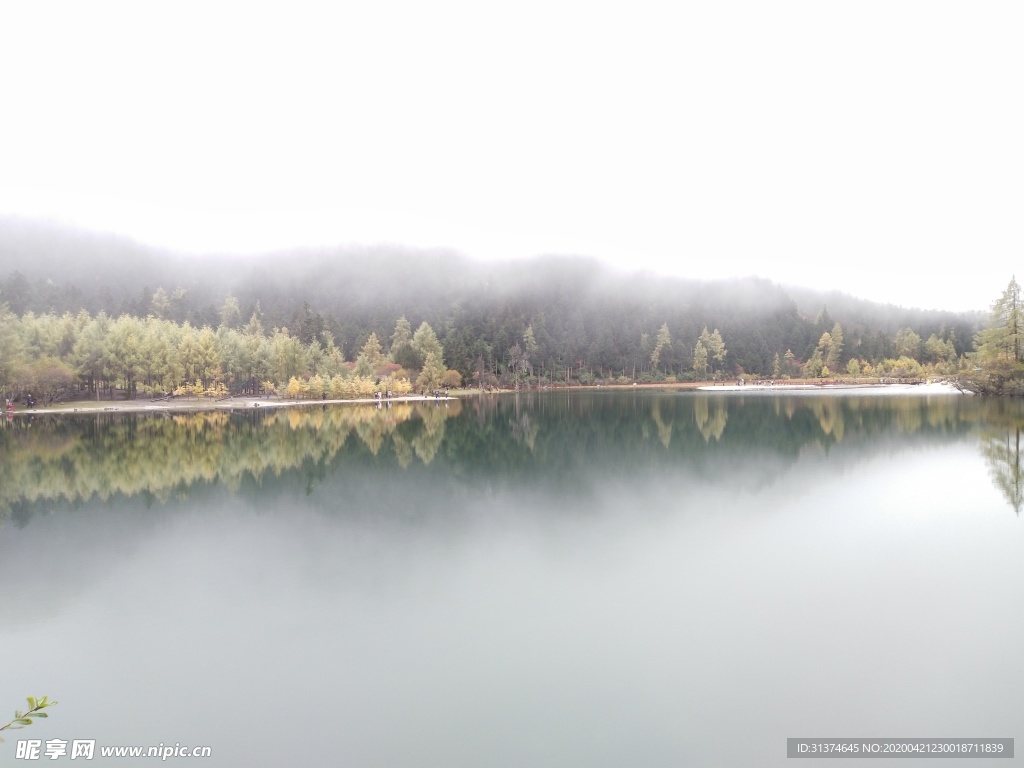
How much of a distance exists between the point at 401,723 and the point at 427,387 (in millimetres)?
65305

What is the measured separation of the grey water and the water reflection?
0.40 metres

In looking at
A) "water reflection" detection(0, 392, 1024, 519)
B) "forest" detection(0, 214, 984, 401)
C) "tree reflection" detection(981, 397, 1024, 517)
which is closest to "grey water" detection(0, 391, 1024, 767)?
"tree reflection" detection(981, 397, 1024, 517)

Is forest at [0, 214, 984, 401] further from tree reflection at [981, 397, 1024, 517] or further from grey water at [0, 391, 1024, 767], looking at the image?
tree reflection at [981, 397, 1024, 517]

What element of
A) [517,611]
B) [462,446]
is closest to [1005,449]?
[462,446]

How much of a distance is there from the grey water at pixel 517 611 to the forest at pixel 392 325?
39.4m

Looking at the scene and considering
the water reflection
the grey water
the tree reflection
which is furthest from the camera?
the water reflection

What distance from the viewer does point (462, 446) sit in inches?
1011

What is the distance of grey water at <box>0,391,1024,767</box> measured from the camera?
18.9 ft

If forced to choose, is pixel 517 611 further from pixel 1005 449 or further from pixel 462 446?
pixel 1005 449

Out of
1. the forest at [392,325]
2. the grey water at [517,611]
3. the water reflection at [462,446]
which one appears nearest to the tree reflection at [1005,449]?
the water reflection at [462,446]

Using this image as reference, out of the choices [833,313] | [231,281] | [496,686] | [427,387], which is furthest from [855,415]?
[231,281]

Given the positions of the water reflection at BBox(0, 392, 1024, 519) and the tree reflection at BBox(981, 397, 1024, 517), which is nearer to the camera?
the tree reflection at BBox(981, 397, 1024, 517)

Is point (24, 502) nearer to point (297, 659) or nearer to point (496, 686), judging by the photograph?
point (297, 659)

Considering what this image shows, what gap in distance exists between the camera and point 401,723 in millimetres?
5824
